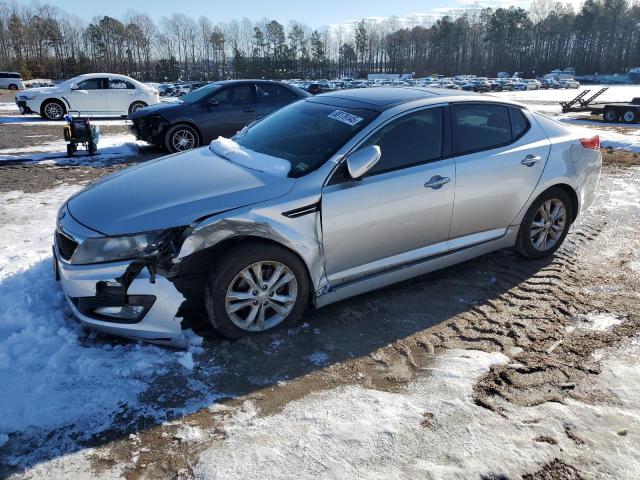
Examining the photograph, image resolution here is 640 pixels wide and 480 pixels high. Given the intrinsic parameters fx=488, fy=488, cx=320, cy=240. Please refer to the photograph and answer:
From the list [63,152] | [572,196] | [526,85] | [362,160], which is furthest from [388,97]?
[526,85]

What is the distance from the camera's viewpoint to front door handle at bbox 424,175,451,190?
3.86 m

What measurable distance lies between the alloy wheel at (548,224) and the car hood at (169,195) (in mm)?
→ 2714

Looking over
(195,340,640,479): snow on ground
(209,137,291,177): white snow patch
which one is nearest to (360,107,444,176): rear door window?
(209,137,291,177): white snow patch

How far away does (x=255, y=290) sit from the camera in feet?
11.0

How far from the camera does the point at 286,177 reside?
349 cm

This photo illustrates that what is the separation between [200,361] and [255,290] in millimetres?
582

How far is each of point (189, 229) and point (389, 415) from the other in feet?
5.46

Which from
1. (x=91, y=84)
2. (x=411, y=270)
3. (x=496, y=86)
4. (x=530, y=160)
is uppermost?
(x=496, y=86)

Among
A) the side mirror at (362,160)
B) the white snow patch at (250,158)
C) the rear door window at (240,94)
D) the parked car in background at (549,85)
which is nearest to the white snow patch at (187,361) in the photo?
the white snow patch at (250,158)

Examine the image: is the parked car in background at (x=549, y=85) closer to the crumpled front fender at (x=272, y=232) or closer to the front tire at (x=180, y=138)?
the front tire at (x=180, y=138)

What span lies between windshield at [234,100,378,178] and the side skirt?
0.92 metres

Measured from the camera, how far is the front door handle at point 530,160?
14.6ft

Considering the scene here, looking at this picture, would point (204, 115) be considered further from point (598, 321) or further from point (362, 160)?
point (598, 321)

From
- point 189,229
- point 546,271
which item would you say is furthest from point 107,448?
point 546,271
